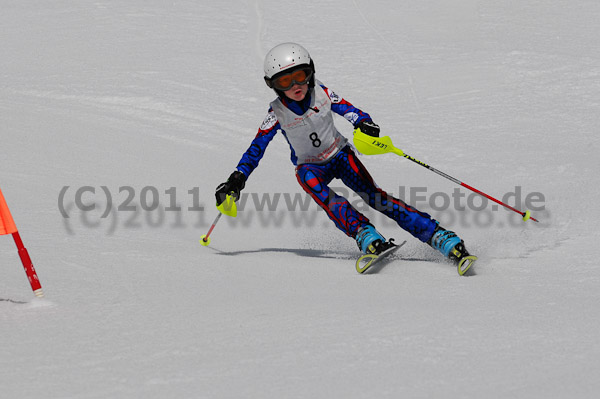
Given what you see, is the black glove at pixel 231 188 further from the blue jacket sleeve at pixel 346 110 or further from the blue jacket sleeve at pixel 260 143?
the blue jacket sleeve at pixel 346 110

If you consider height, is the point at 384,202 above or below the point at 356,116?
below

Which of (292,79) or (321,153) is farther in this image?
(321,153)

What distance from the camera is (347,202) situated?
5098 millimetres

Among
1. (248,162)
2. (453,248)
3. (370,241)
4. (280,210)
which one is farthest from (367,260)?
(280,210)

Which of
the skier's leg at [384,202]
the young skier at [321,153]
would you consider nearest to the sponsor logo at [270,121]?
the young skier at [321,153]

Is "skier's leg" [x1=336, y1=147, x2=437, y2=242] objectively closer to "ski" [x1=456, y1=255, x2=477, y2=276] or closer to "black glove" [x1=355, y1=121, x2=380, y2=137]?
"black glove" [x1=355, y1=121, x2=380, y2=137]

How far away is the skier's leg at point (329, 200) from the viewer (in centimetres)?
501

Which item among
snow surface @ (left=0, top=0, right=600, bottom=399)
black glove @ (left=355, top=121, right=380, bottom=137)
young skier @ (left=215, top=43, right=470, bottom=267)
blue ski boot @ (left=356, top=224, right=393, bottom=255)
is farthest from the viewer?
black glove @ (left=355, top=121, right=380, bottom=137)

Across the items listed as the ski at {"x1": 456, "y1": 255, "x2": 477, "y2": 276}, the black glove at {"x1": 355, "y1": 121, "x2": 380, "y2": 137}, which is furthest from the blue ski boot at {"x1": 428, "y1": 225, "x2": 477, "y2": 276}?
the black glove at {"x1": 355, "y1": 121, "x2": 380, "y2": 137}

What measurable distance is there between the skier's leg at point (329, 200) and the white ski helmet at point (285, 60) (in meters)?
0.72

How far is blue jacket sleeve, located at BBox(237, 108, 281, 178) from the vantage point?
525 cm

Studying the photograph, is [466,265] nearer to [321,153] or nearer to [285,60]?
[321,153]

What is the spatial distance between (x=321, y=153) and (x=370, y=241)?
0.84 m

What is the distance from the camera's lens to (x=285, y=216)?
7.06 metres
